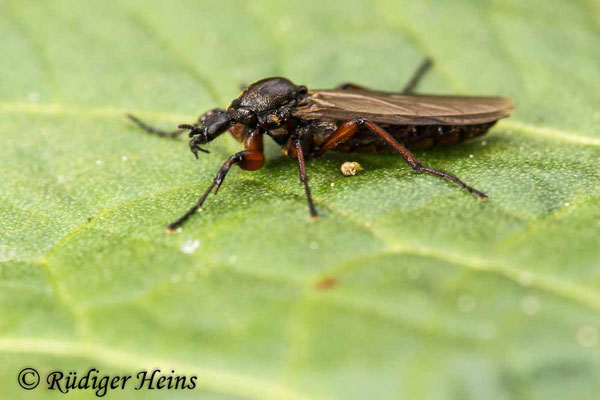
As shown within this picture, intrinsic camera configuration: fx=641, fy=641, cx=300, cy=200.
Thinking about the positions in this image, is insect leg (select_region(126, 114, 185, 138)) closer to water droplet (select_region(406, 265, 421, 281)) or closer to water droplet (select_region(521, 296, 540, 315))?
water droplet (select_region(406, 265, 421, 281))

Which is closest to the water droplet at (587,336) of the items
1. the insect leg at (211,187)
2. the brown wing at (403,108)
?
the brown wing at (403,108)

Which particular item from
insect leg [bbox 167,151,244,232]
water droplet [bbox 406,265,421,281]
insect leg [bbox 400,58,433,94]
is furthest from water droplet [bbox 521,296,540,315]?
insect leg [bbox 400,58,433,94]

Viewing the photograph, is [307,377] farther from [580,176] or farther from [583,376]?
[580,176]

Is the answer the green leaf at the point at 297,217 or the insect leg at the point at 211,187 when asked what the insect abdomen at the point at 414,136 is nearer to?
the green leaf at the point at 297,217

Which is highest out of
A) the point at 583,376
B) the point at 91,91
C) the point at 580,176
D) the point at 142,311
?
the point at 91,91

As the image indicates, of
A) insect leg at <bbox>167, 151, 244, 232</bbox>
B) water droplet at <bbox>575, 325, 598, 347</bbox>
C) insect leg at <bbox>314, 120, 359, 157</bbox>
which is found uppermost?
insect leg at <bbox>314, 120, 359, 157</bbox>

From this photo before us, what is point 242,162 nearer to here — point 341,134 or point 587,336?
point 341,134

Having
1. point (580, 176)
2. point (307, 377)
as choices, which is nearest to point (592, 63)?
point (580, 176)
